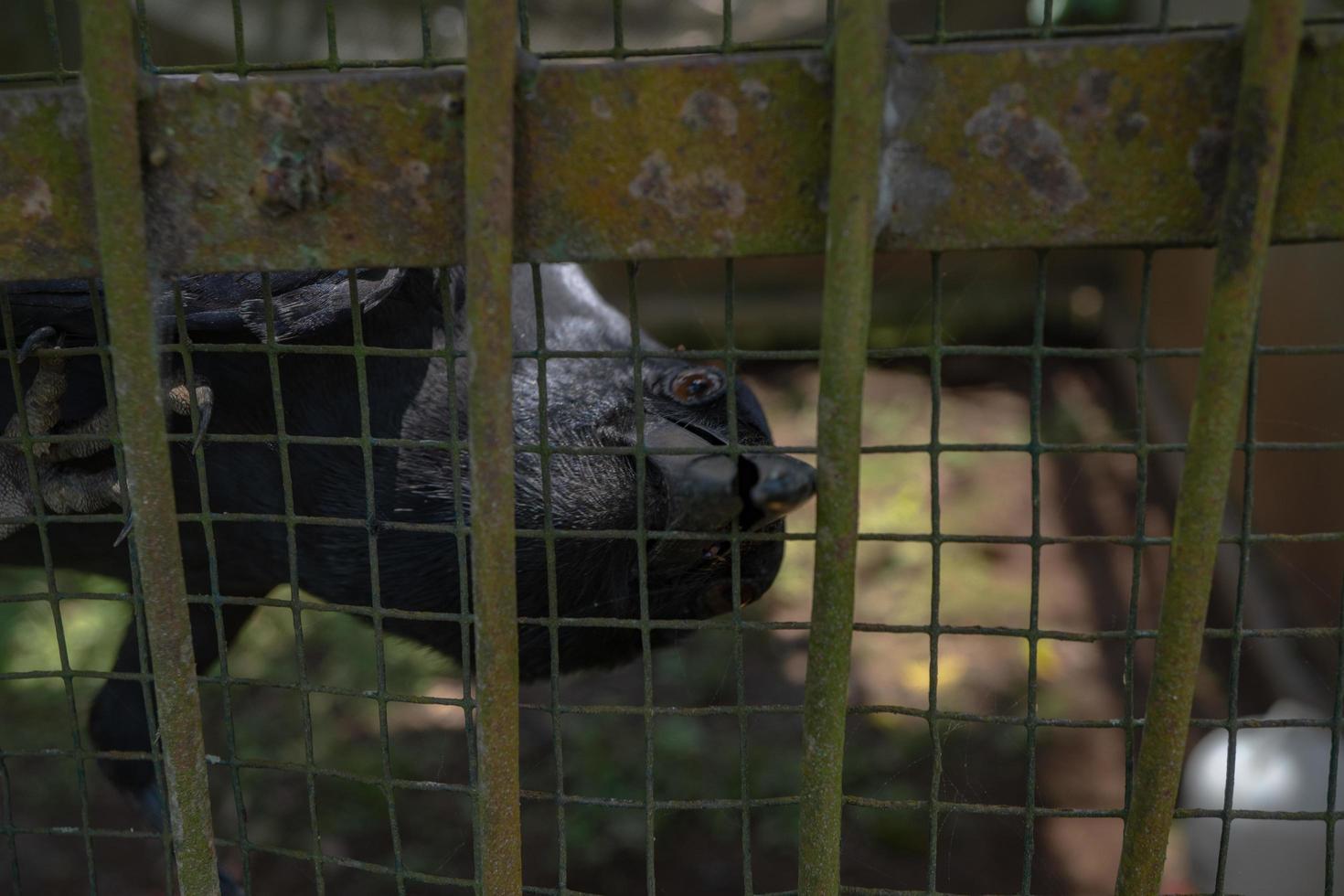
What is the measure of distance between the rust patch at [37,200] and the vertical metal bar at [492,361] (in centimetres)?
41

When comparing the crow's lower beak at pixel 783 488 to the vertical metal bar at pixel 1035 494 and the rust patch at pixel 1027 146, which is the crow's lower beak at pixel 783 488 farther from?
the rust patch at pixel 1027 146

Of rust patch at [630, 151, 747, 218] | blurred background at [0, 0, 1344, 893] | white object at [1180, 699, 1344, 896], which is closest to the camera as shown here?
rust patch at [630, 151, 747, 218]

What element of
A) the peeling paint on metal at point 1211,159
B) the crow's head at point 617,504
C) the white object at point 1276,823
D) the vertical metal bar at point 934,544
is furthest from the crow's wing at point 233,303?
the white object at point 1276,823

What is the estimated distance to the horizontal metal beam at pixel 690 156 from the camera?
96 centimetres

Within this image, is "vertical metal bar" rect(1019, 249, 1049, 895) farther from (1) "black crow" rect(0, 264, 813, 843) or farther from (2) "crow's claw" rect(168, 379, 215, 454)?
(2) "crow's claw" rect(168, 379, 215, 454)

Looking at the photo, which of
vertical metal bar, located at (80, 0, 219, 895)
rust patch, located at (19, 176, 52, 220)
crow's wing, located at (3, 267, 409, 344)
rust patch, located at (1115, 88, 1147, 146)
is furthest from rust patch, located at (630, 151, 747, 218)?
crow's wing, located at (3, 267, 409, 344)

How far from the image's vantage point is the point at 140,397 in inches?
39.6

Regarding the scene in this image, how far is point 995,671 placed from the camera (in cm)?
344

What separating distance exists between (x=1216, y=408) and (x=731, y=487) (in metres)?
0.44

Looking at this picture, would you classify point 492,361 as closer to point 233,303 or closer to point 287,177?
point 287,177

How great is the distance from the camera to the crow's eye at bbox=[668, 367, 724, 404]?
6.57 feet

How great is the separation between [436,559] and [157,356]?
3.51 ft

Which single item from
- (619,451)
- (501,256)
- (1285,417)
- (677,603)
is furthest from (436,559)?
(1285,417)

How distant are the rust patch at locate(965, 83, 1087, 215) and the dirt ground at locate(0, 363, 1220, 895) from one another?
1182 mm
